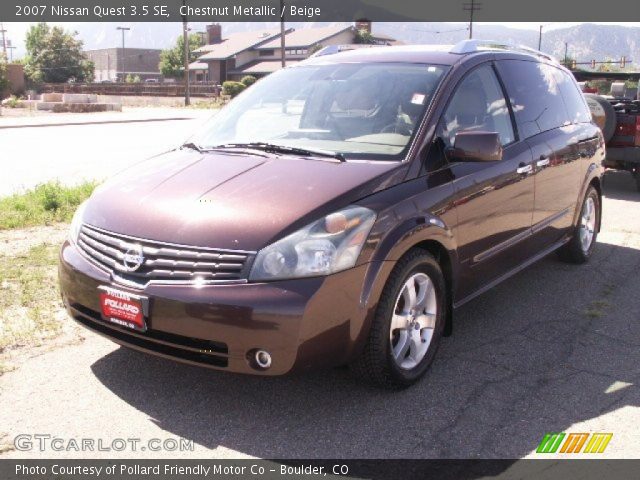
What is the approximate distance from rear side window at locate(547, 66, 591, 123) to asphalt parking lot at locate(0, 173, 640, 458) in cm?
217

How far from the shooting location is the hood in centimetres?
338

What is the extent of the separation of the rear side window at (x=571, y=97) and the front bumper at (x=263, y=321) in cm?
349

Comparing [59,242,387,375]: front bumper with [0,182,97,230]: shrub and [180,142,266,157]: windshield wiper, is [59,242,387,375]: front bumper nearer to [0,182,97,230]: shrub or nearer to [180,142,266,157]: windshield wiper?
[180,142,266,157]: windshield wiper

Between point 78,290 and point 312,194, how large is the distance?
1.36m

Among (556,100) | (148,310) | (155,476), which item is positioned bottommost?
(155,476)

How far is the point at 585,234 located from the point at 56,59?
88.2m

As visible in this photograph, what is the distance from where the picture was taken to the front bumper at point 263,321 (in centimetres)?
320

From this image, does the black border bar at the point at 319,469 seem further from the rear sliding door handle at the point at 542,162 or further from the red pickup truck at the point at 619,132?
the red pickup truck at the point at 619,132

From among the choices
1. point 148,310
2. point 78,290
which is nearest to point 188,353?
point 148,310

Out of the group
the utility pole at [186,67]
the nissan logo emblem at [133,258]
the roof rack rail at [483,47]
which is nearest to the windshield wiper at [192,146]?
the nissan logo emblem at [133,258]

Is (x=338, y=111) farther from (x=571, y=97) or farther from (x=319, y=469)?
(x=571, y=97)

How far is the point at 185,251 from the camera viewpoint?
335cm

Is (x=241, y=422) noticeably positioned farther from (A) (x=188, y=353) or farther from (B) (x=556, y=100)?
(B) (x=556, y=100)

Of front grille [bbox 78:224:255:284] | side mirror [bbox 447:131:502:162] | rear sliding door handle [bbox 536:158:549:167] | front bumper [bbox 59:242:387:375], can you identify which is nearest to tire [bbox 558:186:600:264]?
rear sliding door handle [bbox 536:158:549:167]
